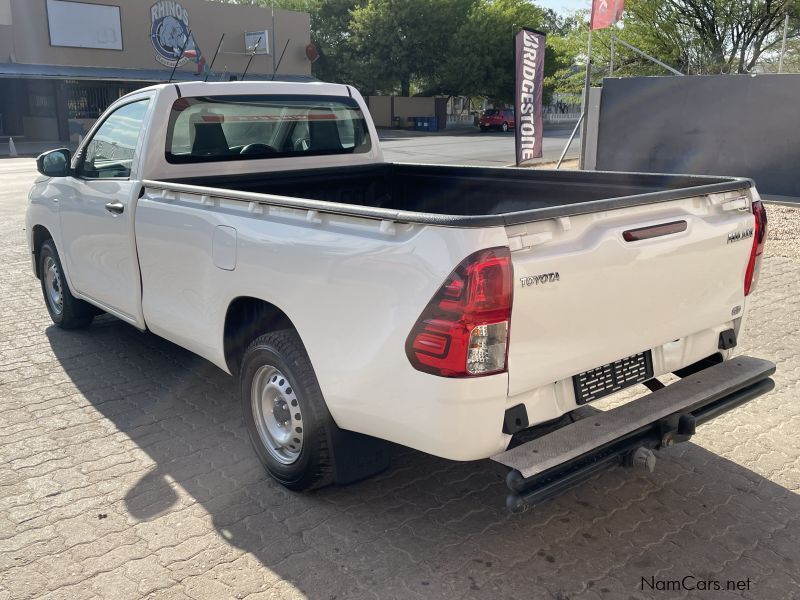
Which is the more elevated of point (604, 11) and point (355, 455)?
point (604, 11)

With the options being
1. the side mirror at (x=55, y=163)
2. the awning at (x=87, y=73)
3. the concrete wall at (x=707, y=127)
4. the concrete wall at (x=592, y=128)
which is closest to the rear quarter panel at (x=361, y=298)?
the side mirror at (x=55, y=163)

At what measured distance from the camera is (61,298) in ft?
20.3

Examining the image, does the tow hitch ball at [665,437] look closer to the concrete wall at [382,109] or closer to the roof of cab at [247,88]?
the roof of cab at [247,88]

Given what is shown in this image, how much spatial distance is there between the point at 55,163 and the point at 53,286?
145 centimetres

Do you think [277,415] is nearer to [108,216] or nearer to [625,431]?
[625,431]

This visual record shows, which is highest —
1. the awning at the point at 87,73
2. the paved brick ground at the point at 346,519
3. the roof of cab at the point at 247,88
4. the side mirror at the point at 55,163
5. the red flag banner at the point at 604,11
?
the red flag banner at the point at 604,11

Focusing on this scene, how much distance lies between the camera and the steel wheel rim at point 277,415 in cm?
358

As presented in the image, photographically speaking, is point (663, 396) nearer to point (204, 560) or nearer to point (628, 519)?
point (628, 519)

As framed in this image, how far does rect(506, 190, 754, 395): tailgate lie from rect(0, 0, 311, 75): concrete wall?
3382 cm

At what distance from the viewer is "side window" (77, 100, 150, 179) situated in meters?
4.94

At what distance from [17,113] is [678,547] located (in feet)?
129

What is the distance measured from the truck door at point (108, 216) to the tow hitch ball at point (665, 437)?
3105mm

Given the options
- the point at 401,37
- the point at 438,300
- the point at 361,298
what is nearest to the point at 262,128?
the point at 361,298

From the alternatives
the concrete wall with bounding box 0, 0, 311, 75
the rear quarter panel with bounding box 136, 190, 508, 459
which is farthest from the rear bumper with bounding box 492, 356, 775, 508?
the concrete wall with bounding box 0, 0, 311, 75
